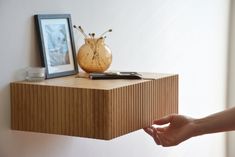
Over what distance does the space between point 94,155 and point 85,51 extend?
549 millimetres

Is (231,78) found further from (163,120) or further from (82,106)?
(82,106)

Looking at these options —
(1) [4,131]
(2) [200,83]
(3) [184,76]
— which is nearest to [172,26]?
(3) [184,76]

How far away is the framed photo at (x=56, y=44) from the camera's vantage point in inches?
71.3

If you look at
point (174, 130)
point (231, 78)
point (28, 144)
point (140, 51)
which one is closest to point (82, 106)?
point (28, 144)

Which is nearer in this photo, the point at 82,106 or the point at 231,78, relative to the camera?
the point at 82,106

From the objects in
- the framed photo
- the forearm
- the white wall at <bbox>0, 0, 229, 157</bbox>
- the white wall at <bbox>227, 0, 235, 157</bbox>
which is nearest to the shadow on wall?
the white wall at <bbox>0, 0, 229, 157</bbox>

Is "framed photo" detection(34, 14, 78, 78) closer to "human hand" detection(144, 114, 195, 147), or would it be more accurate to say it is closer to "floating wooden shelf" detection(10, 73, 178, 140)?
"floating wooden shelf" detection(10, 73, 178, 140)

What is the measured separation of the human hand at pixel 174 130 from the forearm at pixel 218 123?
1.4 inches

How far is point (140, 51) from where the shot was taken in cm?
257

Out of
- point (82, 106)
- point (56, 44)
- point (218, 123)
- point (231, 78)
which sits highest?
point (56, 44)

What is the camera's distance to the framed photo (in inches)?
71.3

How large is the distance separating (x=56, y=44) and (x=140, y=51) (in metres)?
0.79

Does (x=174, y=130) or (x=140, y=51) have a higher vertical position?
(x=140, y=51)

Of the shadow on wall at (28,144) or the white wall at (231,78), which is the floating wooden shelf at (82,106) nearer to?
the shadow on wall at (28,144)
